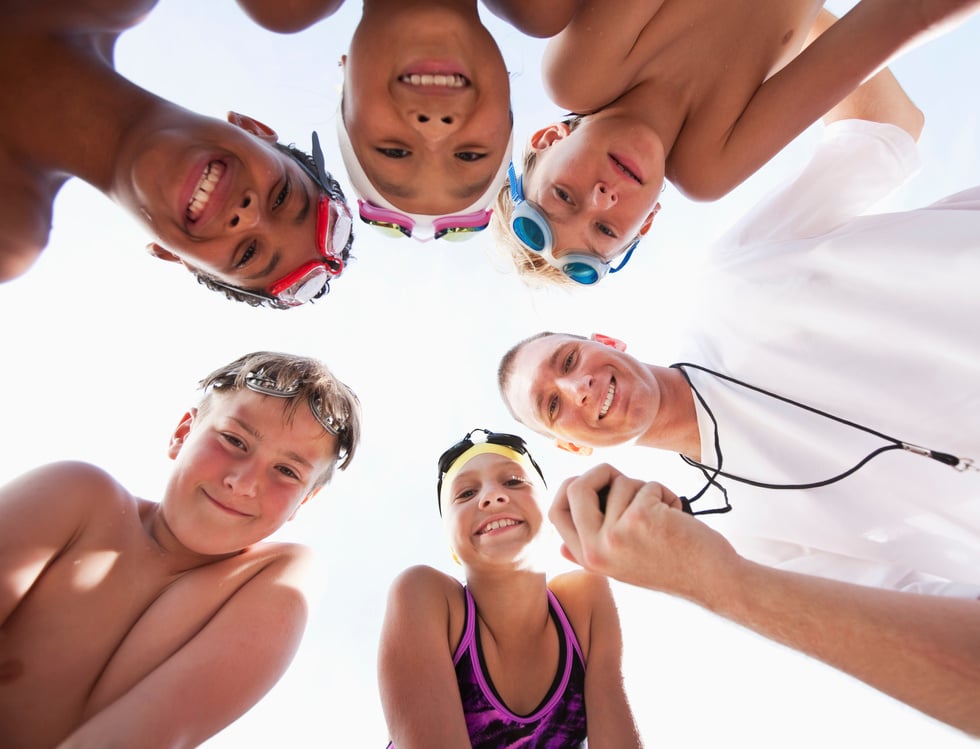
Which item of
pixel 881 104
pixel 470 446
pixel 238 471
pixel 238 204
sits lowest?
pixel 238 471

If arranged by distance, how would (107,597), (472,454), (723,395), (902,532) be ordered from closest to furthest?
1. (107,597)
2. (902,532)
3. (723,395)
4. (472,454)

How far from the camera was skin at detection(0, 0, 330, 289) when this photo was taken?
68.4 inches

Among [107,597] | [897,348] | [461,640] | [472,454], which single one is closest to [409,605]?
[461,640]

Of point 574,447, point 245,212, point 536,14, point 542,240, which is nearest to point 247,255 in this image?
point 245,212

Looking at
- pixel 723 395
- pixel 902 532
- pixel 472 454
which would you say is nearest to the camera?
pixel 902 532

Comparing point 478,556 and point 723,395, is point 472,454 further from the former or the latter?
point 723,395

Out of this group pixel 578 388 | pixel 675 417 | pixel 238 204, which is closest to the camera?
pixel 238 204

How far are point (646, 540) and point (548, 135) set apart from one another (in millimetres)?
1933

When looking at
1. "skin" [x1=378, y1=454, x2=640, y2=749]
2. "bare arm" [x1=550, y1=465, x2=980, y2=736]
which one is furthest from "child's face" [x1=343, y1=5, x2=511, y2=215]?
"skin" [x1=378, y1=454, x2=640, y2=749]

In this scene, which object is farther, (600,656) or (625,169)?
(600,656)

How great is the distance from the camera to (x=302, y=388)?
2.54 metres

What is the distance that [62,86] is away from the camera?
1.85 meters

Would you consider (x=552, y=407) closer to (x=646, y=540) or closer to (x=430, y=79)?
(x=646, y=540)

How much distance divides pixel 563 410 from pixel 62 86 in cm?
229
